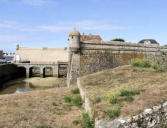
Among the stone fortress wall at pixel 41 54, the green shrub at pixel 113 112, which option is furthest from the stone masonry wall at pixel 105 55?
the stone fortress wall at pixel 41 54

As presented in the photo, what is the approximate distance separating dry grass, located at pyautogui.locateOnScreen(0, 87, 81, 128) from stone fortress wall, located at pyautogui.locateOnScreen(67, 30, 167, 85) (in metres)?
9.68

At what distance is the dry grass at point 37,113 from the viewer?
336 inches

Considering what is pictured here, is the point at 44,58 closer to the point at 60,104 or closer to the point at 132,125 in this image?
the point at 60,104

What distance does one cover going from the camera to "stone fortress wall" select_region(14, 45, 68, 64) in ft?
190

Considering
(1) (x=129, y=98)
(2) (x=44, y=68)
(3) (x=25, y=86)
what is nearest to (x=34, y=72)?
(2) (x=44, y=68)

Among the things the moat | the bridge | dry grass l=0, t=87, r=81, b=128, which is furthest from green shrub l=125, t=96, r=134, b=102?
the bridge

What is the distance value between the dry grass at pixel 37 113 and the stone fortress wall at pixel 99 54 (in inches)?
381

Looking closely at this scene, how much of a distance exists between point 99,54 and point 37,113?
597 inches

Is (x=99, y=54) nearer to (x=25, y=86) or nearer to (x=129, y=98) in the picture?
(x=129, y=98)

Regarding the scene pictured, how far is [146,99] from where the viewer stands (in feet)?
26.0

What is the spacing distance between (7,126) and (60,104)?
12.9 ft

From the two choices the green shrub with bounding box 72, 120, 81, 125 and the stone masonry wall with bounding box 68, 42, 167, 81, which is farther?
the stone masonry wall with bounding box 68, 42, 167, 81

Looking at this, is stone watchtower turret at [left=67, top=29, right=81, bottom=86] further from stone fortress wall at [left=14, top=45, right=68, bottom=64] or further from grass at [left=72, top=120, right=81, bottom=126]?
stone fortress wall at [left=14, top=45, right=68, bottom=64]

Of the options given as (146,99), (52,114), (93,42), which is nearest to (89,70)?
(93,42)
